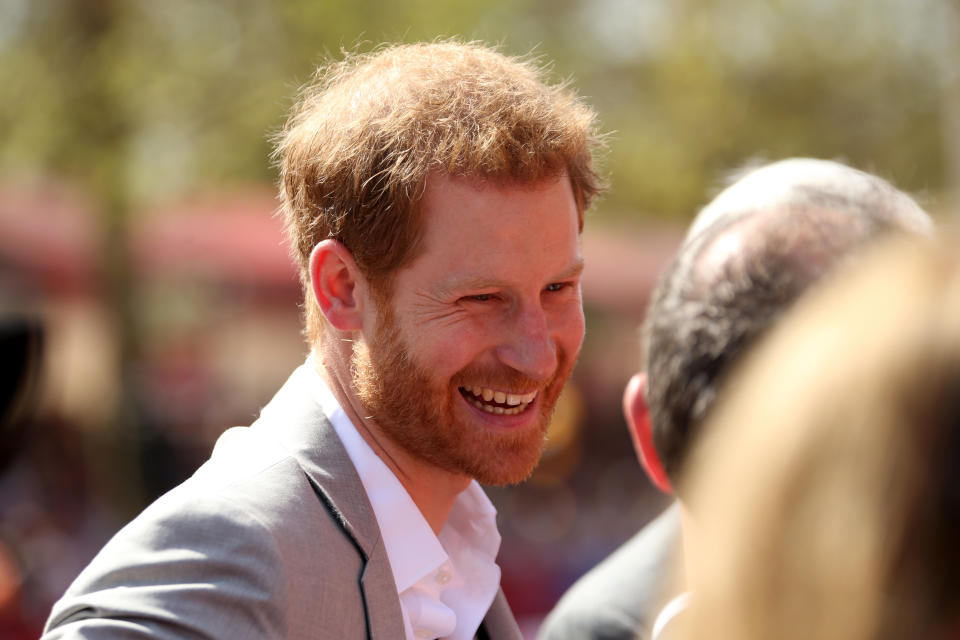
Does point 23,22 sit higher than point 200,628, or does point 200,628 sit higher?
point 23,22

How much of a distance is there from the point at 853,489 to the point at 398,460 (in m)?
1.31

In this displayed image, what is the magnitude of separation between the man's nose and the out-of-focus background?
1871mm

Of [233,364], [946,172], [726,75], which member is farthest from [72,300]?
[946,172]

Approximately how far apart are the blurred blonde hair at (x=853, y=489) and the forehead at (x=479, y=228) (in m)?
1.07

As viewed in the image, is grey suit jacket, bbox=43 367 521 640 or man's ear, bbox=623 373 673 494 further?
man's ear, bbox=623 373 673 494

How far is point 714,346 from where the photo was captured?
1916mm

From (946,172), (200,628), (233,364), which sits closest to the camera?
(200,628)

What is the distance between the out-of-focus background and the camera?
28.7ft

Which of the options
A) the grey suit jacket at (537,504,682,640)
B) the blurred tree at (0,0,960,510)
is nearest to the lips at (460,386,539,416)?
the grey suit jacket at (537,504,682,640)

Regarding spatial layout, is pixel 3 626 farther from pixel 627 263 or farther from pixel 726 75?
pixel 726 75

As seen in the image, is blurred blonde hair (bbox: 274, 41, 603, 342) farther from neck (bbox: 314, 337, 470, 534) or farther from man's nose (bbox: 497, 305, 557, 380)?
man's nose (bbox: 497, 305, 557, 380)

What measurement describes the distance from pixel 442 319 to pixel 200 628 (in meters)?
0.76

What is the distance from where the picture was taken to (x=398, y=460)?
7.38 feet

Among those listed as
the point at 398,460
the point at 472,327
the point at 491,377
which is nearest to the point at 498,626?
the point at 398,460
